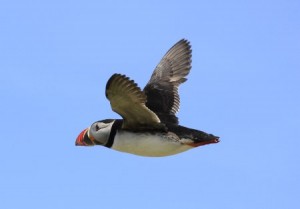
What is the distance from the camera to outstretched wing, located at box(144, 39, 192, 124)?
1238 cm

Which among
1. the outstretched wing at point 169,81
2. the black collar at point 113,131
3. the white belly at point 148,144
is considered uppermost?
the outstretched wing at point 169,81

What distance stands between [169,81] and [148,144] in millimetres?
2728

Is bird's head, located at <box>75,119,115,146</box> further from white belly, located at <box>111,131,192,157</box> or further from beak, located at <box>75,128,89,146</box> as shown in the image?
white belly, located at <box>111,131,192,157</box>

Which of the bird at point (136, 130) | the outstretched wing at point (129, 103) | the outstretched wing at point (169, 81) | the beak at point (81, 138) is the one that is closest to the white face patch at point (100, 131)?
the bird at point (136, 130)

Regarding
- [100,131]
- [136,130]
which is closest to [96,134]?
[100,131]

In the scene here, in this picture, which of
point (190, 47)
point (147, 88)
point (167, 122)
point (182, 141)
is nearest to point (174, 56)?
point (190, 47)

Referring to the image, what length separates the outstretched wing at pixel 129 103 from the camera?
9.98 m

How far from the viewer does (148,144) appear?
10.8 m

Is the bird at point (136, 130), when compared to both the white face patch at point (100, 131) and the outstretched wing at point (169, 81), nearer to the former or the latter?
the white face patch at point (100, 131)

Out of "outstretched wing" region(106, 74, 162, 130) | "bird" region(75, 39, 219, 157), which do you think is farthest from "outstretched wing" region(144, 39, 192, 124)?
"outstretched wing" region(106, 74, 162, 130)

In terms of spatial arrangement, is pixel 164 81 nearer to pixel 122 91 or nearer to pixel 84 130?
pixel 84 130

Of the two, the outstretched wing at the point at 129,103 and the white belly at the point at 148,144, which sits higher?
the outstretched wing at the point at 129,103

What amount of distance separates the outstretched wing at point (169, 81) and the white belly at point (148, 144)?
800 millimetres

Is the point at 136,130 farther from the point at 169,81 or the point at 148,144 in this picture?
the point at 169,81
